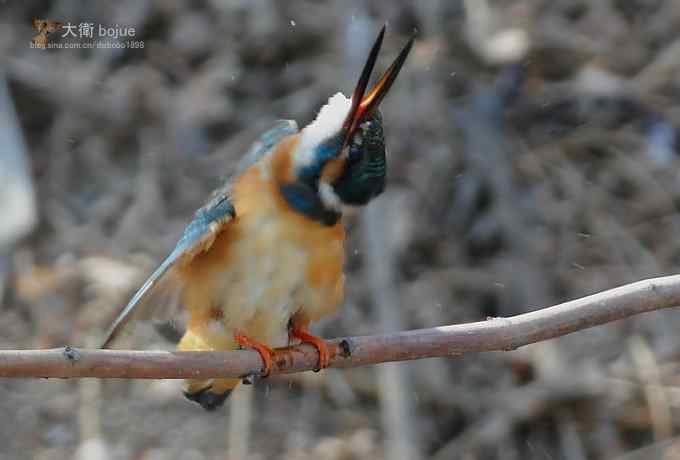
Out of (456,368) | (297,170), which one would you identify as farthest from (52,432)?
(297,170)

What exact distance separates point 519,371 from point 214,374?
2709 millimetres

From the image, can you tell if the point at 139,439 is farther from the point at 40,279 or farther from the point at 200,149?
the point at 200,149

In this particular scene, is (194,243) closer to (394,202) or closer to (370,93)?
(370,93)

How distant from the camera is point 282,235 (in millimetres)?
2873

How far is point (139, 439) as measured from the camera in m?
4.57

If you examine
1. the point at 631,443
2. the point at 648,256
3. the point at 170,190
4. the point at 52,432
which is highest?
the point at 170,190

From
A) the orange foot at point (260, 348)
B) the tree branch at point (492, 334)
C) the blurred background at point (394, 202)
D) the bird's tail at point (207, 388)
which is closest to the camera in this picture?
the tree branch at point (492, 334)

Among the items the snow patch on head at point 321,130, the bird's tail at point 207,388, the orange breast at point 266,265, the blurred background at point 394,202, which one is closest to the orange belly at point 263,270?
the orange breast at point 266,265

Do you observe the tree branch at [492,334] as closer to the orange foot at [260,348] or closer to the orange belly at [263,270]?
the orange foot at [260,348]

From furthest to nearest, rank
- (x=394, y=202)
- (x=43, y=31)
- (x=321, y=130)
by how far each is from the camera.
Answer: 1. (x=43, y=31)
2. (x=394, y=202)
3. (x=321, y=130)

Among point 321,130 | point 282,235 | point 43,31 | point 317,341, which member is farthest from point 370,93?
A: point 43,31

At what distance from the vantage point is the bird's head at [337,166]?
→ 2.85 metres

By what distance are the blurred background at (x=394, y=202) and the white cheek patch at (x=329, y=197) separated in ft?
5.82

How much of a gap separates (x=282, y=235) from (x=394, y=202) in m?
2.56
